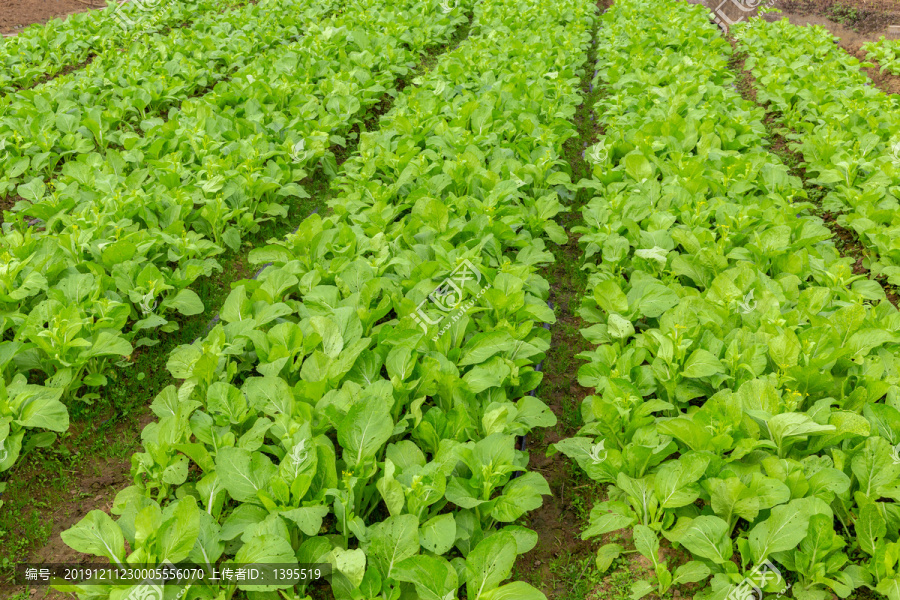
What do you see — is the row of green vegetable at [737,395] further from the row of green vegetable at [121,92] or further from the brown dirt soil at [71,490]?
the row of green vegetable at [121,92]

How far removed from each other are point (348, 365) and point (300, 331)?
0.41 meters

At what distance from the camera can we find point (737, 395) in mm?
2945

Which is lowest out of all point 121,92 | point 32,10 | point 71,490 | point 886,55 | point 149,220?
point 71,490

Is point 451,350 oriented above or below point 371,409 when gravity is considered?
below

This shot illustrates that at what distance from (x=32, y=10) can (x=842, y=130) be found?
14.0 metres

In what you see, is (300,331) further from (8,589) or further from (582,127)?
(582,127)

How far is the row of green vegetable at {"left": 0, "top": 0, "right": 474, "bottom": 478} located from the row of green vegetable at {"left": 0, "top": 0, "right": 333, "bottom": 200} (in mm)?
579

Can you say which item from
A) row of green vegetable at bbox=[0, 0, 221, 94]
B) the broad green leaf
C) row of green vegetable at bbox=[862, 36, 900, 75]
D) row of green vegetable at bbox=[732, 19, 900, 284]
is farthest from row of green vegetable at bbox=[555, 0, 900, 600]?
row of green vegetable at bbox=[0, 0, 221, 94]

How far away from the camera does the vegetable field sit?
253 centimetres

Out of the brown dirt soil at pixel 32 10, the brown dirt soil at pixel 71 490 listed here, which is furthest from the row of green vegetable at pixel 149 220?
the brown dirt soil at pixel 32 10

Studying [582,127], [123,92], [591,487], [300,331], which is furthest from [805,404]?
[123,92]

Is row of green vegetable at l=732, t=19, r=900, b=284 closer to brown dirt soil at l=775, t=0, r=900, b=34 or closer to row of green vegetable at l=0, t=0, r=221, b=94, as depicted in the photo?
brown dirt soil at l=775, t=0, r=900, b=34

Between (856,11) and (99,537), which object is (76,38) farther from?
(856,11)

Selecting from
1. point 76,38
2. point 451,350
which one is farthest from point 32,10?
point 451,350
